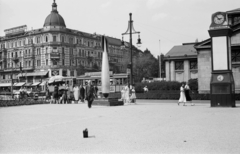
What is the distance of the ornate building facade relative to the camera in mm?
72125

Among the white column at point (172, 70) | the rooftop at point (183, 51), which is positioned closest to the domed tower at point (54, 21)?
the rooftop at point (183, 51)

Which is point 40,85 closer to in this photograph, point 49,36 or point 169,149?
point 49,36

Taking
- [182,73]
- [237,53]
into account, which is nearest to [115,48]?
[182,73]

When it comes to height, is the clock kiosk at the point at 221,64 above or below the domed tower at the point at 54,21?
below

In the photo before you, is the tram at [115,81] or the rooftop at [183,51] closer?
the tram at [115,81]

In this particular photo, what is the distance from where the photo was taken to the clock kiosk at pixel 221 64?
19344 mm

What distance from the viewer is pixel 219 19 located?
19.9 meters

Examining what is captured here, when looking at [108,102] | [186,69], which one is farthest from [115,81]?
[108,102]

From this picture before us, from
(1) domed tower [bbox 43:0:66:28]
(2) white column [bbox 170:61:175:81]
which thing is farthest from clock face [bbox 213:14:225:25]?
(1) domed tower [bbox 43:0:66:28]

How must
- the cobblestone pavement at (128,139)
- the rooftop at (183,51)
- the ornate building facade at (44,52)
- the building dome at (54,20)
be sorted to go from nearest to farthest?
the cobblestone pavement at (128,139) → the rooftop at (183,51) → the building dome at (54,20) → the ornate building facade at (44,52)

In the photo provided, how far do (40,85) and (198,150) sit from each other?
184ft

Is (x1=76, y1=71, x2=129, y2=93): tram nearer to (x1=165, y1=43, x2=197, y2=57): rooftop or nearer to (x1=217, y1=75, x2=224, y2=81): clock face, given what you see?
(x1=165, y1=43, x2=197, y2=57): rooftop

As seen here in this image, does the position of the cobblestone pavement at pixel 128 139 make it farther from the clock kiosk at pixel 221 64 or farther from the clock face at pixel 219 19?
the clock face at pixel 219 19

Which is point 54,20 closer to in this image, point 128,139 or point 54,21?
point 54,21
